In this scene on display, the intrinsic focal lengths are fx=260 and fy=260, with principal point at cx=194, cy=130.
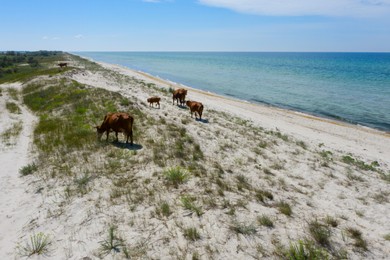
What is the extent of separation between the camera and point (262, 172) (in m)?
10.5

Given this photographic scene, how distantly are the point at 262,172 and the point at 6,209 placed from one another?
8.71 m

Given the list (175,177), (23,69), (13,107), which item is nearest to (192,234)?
(175,177)

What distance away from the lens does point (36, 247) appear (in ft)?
19.0

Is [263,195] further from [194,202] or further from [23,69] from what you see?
[23,69]

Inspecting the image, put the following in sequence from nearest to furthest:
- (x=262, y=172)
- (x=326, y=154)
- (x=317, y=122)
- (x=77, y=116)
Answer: (x=262, y=172), (x=326, y=154), (x=77, y=116), (x=317, y=122)

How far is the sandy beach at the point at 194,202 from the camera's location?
604 cm

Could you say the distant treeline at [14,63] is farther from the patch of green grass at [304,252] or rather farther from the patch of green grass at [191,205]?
the patch of green grass at [304,252]

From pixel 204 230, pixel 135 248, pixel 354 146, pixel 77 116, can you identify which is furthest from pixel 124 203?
pixel 354 146

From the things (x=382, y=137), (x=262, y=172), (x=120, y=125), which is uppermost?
(x=120, y=125)

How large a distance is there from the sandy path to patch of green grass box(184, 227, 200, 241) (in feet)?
12.7

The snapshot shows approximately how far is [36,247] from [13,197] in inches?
125

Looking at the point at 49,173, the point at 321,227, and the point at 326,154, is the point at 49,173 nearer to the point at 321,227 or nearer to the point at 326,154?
the point at 321,227

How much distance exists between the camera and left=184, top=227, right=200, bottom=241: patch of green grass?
6105 mm

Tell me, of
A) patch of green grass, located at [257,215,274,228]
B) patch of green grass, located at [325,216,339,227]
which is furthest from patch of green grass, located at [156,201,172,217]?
patch of green grass, located at [325,216,339,227]
